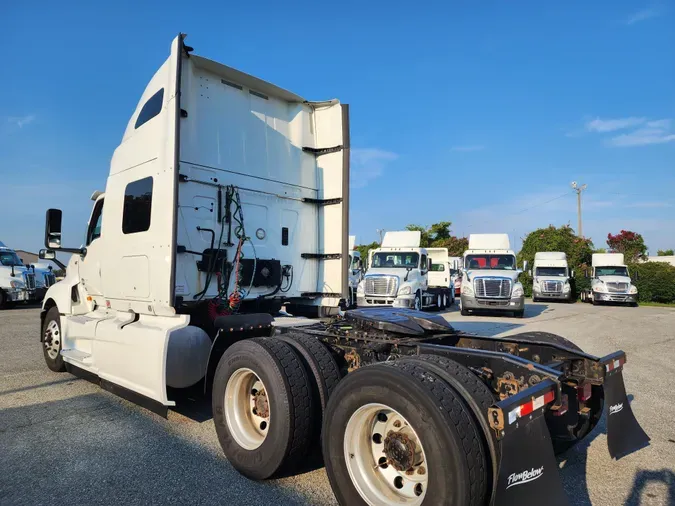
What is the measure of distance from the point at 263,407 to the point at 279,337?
1.89 ft

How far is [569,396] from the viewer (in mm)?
3500

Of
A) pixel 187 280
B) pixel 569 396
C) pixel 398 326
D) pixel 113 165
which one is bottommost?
pixel 569 396

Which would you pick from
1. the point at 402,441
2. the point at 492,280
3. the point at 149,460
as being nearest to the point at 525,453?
the point at 402,441

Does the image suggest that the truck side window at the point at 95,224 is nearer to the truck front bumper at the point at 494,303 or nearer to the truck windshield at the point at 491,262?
the truck front bumper at the point at 494,303

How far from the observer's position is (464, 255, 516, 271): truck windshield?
18656 mm

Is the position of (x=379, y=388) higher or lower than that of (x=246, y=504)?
higher

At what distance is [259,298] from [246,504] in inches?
109

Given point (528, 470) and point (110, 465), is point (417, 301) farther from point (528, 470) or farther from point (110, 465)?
point (528, 470)

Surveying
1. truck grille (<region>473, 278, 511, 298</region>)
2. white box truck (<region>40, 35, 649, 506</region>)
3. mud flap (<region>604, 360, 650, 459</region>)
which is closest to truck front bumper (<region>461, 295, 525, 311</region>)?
truck grille (<region>473, 278, 511, 298</region>)

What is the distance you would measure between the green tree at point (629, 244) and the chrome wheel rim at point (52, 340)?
41.2 metres

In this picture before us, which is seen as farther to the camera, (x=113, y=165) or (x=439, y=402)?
(x=113, y=165)

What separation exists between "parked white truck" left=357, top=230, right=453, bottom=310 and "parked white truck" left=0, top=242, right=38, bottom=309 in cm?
1336

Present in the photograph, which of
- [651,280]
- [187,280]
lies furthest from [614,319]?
[187,280]

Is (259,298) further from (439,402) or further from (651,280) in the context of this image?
(651,280)
